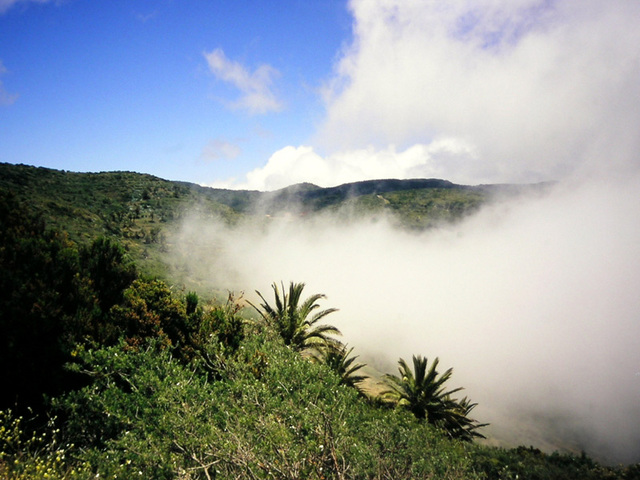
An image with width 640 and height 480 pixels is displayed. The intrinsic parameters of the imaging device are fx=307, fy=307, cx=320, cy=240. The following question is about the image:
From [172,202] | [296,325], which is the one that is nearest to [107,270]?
[296,325]

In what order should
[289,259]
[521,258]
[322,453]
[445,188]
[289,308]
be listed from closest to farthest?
[322,453] < [289,308] < [289,259] < [521,258] < [445,188]

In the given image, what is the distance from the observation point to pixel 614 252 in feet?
376

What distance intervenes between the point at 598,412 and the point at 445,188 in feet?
338

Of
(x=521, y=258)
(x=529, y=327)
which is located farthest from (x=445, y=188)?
(x=529, y=327)

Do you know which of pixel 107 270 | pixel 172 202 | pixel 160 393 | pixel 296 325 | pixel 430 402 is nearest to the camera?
pixel 160 393

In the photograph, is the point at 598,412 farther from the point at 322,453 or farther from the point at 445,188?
the point at 445,188

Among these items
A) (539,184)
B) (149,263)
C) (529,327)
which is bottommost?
(529,327)

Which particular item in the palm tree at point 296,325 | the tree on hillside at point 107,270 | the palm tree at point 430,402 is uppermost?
the tree on hillside at point 107,270

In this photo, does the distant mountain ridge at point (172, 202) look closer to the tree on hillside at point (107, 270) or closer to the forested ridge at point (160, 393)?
the tree on hillside at point (107, 270)

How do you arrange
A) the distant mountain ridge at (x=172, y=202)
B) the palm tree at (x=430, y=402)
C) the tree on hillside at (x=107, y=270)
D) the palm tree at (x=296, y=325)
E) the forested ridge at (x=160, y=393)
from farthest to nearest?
1. the distant mountain ridge at (x=172, y=202)
2. the palm tree at (x=430, y=402)
3. the palm tree at (x=296, y=325)
4. the tree on hillside at (x=107, y=270)
5. the forested ridge at (x=160, y=393)

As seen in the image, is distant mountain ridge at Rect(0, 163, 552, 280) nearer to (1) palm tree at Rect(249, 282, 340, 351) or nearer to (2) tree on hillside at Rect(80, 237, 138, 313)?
(2) tree on hillside at Rect(80, 237, 138, 313)

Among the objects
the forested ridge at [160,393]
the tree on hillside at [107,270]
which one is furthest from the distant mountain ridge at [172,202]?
the forested ridge at [160,393]

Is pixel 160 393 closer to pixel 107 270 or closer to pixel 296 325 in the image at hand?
pixel 107 270

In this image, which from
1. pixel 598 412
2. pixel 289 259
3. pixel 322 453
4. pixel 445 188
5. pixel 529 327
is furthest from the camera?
pixel 445 188
